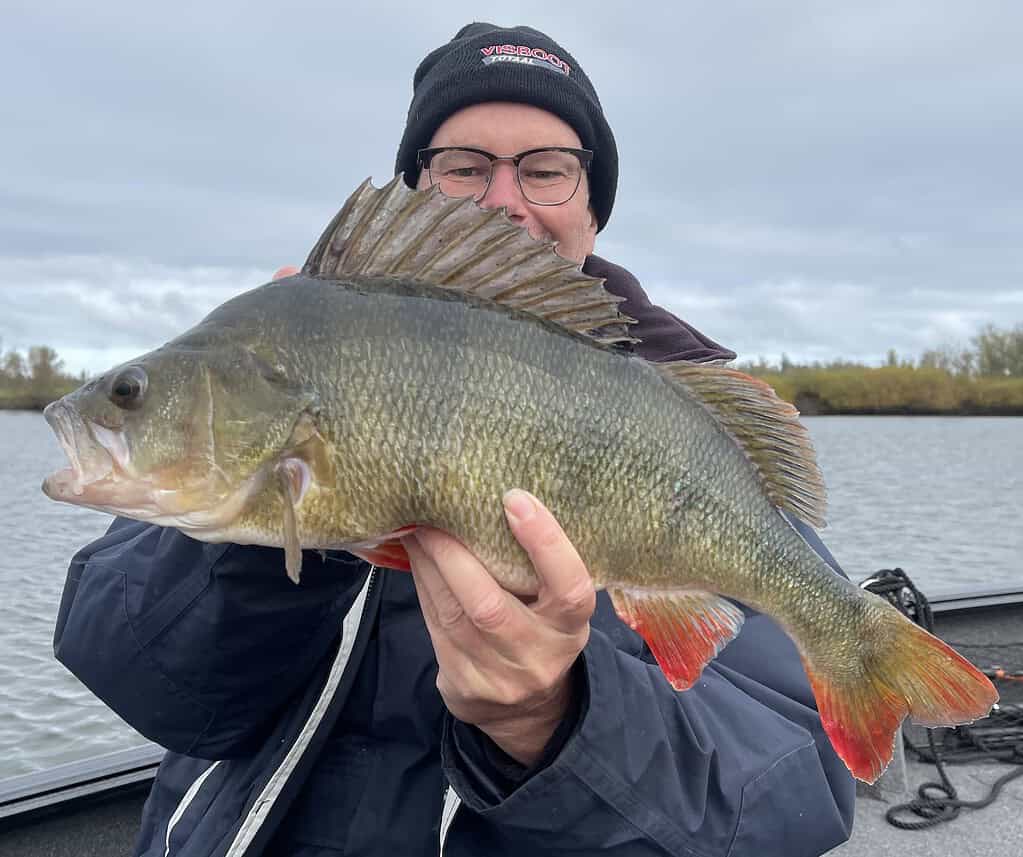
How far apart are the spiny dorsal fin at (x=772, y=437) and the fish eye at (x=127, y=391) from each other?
48.2 inches

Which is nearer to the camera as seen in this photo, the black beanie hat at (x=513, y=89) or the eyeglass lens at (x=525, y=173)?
the eyeglass lens at (x=525, y=173)

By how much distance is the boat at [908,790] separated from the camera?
3.70 metres

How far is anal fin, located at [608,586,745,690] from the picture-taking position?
2.01m

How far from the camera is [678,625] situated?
2.04m

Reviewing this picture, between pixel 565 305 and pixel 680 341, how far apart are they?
973 mm

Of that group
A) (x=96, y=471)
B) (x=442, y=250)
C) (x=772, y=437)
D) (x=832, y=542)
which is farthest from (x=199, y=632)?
(x=832, y=542)

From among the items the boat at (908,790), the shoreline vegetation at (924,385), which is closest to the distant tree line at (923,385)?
the shoreline vegetation at (924,385)

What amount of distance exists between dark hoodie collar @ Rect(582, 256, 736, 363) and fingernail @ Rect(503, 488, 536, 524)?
1093 millimetres

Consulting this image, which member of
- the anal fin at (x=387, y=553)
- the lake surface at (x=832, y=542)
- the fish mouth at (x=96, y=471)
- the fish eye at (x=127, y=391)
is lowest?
the lake surface at (x=832, y=542)

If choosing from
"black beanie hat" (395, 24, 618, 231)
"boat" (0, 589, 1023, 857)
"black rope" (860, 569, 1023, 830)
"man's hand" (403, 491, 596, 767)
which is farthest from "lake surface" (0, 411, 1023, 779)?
"man's hand" (403, 491, 596, 767)

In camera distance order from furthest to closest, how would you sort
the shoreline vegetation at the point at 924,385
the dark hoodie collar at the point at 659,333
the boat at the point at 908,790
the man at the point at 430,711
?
the shoreline vegetation at the point at 924,385, the boat at the point at 908,790, the dark hoodie collar at the point at 659,333, the man at the point at 430,711

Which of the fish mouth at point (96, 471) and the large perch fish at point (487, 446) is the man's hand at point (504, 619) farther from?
the fish mouth at point (96, 471)

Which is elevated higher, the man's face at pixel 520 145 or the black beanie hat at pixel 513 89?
the black beanie hat at pixel 513 89

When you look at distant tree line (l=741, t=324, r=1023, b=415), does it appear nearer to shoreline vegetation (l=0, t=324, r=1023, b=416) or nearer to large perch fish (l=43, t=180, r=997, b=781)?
shoreline vegetation (l=0, t=324, r=1023, b=416)
